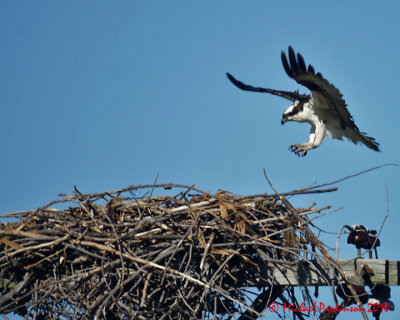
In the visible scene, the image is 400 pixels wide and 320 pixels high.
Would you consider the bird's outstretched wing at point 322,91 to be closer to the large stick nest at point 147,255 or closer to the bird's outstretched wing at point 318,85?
the bird's outstretched wing at point 318,85

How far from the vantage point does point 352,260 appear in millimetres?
4258

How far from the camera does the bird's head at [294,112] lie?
7.34 m

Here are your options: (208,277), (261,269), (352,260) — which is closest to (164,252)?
(208,277)

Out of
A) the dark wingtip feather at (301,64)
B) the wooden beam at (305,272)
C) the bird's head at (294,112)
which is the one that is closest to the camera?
the wooden beam at (305,272)

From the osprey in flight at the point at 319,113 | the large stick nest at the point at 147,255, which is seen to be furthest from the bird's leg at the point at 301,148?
the large stick nest at the point at 147,255

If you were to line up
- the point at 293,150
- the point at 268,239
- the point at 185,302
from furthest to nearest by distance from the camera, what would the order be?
the point at 293,150 < the point at 268,239 < the point at 185,302

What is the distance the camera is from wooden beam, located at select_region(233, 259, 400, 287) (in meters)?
4.18

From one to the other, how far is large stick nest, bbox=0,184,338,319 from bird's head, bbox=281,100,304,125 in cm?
291

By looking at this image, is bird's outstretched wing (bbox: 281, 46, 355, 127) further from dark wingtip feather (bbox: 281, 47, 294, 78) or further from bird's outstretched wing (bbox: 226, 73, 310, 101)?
bird's outstretched wing (bbox: 226, 73, 310, 101)

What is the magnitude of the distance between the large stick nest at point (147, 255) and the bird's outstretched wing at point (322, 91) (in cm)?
221

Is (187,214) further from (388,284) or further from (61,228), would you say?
(388,284)

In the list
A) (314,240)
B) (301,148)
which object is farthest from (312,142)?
(314,240)

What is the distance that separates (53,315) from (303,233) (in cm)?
198

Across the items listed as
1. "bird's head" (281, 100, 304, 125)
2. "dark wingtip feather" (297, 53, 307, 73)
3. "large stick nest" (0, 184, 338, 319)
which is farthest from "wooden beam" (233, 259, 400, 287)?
"bird's head" (281, 100, 304, 125)
